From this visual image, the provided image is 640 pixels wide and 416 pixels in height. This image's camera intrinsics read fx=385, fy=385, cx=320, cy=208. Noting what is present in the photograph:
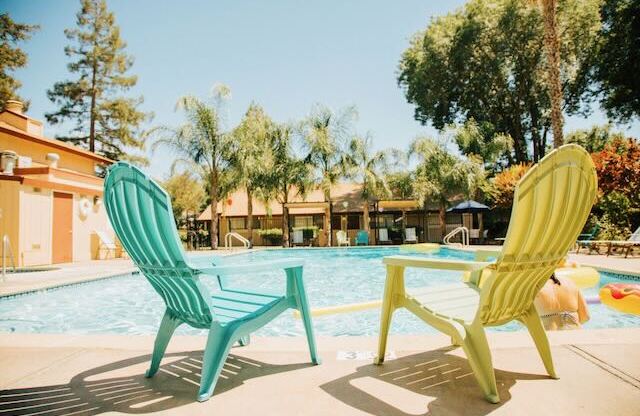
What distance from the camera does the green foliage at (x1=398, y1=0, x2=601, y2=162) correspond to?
26.4m

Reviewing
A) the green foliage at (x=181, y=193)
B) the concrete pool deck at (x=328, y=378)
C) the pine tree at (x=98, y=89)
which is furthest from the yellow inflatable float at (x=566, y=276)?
the green foliage at (x=181, y=193)

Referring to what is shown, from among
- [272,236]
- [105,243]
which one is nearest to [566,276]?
[105,243]

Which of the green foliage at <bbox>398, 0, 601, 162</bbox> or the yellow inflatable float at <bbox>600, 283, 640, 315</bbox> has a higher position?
the green foliage at <bbox>398, 0, 601, 162</bbox>

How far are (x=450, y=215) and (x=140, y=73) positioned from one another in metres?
26.9

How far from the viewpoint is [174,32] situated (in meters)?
12.6

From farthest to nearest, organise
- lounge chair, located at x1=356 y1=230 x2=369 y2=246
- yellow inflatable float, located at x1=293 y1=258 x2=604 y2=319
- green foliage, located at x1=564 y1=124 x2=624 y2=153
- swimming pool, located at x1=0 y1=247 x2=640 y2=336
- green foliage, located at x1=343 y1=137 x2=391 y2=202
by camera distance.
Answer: green foliage, located at x1=564 y1=124 x2=624 y2=153 → green foliage, located at x1=343 y1=137 x2=391 y2=202 → lounge chair, located at x1=356 y1=230 x2=369 y2=246 → yellow inflatable float, located at x1=293 y1=258 x2=604 y2=319 → swimming pool, located at x1=0 y1=247 x2=640 y2=336

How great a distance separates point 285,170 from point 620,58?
72.1 feet

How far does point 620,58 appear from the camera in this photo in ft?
78.6

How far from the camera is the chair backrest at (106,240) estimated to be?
15.1 meters

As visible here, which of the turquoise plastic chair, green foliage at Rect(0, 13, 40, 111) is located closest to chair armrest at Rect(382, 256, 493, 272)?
the turquoise plastic chair

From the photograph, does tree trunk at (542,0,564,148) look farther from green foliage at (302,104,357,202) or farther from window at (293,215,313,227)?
window at (293,215,313,227)

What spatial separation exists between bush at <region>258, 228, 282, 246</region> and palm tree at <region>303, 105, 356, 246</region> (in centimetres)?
358

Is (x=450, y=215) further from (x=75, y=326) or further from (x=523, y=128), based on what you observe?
(x=75, y=326)

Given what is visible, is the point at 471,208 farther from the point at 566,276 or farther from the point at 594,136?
the point at 594,136
